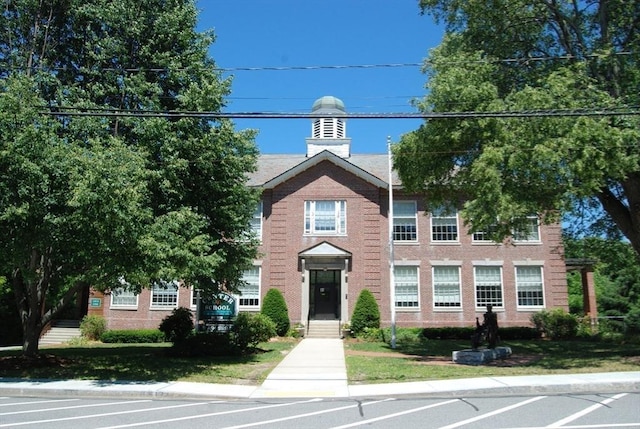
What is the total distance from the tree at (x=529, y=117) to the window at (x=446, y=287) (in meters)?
9.48

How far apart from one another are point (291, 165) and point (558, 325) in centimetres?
1747

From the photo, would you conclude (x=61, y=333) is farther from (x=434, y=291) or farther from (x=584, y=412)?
(x=584, y=412)

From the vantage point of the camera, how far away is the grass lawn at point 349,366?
45.2ft

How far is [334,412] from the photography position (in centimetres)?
944

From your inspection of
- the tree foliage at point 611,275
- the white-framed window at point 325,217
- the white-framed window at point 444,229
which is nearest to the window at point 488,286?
the white-framed window at point 444,229

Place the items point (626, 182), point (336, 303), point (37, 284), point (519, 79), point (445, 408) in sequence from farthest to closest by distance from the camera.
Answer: point (336, 303) < point (519, 79) < point (626, 182) < point (37, 284) < point (445, 408)

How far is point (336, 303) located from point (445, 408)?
2055 centimetres

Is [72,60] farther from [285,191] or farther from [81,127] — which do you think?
[285,191]

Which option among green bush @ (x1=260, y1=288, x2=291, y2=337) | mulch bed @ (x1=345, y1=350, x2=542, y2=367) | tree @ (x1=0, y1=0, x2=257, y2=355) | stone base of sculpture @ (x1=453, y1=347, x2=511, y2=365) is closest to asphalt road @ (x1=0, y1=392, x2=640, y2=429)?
tree @ (x1=0, y1=0, x2=257, y2=355)

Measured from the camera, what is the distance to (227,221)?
57.9 feet

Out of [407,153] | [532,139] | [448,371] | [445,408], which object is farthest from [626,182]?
[445,408]

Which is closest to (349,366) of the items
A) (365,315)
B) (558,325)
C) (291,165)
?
(365,315)

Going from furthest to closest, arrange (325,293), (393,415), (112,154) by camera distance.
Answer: (325,293) → (112,154) → (393,415)

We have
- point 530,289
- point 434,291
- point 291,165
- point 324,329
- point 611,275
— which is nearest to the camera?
point 324,329
